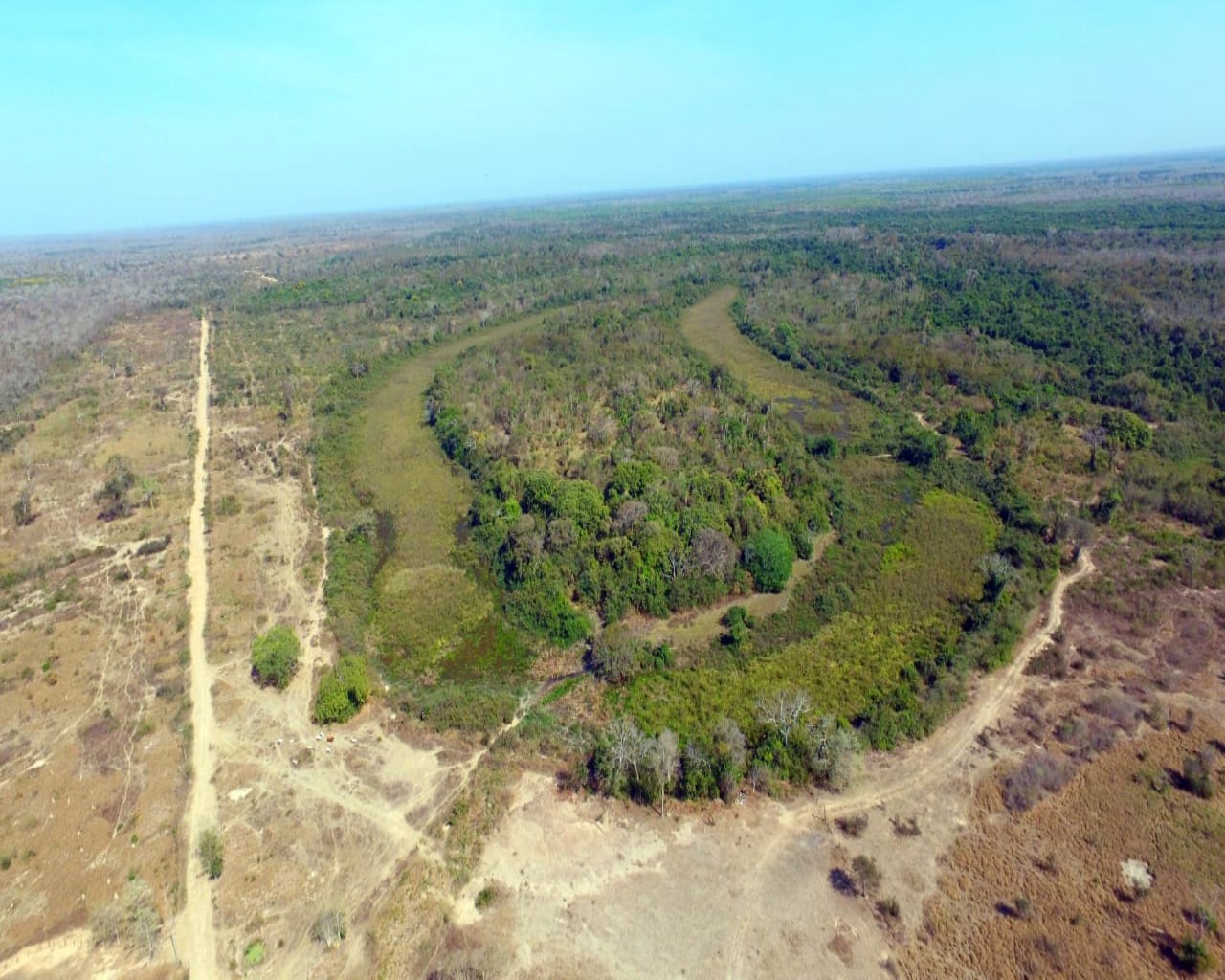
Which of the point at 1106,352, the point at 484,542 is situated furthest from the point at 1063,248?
the point at 484,542

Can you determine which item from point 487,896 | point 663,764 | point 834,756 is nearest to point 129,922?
point 487,896

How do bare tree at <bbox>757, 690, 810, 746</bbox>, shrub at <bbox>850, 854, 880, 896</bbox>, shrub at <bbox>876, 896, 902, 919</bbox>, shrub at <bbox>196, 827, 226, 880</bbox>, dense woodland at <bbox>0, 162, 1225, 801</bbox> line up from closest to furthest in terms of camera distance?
shrub at <bbox>876, 896, 902, 919</bbox> → shrub at <bbox>850, 854, 880, 896</bbox> → shrub at <bbox>196, 827, 226, 880</bbox> → bare tree at <bbox>757, 690, 810, 746</bbox> → dense woodland at <bbox>0, 162, 1225, 801</bbox>

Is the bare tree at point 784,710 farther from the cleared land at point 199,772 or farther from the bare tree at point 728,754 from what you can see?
the cleared land at point 199,772

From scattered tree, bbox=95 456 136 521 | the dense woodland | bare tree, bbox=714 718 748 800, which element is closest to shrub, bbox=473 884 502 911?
the dense woodland

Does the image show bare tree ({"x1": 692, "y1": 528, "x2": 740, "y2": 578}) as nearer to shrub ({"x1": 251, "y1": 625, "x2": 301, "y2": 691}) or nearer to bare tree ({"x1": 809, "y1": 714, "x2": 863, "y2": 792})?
bare tree ({"x1": 809, "y1": 714, "x2": 863, "y2": 792})

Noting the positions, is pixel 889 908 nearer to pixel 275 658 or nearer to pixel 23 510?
pixel 275 658

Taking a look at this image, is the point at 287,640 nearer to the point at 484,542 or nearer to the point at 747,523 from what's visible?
the point at 484,542
